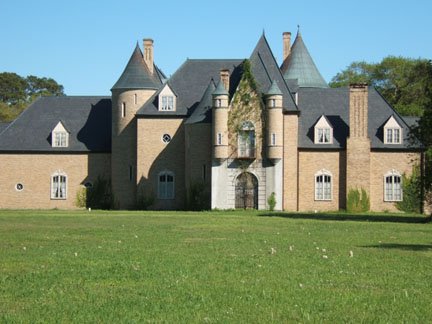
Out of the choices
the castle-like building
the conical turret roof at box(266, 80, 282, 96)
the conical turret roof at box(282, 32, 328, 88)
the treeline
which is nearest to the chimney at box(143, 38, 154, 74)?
the castle-like building

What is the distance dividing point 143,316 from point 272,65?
4550 centimetres

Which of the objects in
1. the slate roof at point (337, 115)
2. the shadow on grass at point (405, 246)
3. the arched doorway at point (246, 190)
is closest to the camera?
the shadow on grass at point (405, 246)

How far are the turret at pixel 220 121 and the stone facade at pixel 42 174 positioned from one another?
1045 cm

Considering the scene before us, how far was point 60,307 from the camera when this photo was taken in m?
11.6

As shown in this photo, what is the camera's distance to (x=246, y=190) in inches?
2095

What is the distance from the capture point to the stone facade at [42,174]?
59.6 metres

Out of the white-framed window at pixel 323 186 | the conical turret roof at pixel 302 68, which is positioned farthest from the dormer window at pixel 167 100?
the conical turret roof at pixel 302 68

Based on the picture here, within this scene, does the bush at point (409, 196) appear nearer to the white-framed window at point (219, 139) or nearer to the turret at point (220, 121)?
the turret at point (220, 121)

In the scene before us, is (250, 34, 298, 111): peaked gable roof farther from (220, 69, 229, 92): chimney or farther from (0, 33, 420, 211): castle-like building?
(220, 69, 229, 92): chimney

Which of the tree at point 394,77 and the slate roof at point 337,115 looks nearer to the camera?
the slate roof at point 337,115

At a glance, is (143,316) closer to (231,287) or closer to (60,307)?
(60,307)

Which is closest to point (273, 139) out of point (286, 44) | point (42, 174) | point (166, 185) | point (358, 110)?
point (358, 110)

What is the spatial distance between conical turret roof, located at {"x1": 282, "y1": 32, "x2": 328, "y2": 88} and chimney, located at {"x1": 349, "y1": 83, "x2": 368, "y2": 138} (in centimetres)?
1077

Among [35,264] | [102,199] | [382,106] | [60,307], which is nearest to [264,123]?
[382,106]
